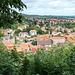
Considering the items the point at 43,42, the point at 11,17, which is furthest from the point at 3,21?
the point at 43,42

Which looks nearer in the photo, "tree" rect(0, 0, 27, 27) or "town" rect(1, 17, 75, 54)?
"tree" rect(0, 0, 27, 27)

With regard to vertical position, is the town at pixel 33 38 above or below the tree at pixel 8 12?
below

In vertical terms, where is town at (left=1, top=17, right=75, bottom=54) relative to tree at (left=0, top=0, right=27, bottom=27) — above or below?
A: below

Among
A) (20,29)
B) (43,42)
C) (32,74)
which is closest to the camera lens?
(32,74)

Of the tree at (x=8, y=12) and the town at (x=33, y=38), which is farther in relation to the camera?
the town at (x=33, y=38)

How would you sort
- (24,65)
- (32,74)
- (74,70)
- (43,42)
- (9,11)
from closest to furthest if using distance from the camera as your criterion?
(32,74), (74,70), (9,11), (24,65), (43,42)

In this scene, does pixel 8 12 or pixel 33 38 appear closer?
pixel 8 12

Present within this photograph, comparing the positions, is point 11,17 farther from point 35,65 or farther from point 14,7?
point 35,65

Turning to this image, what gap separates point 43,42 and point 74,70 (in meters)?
31.6

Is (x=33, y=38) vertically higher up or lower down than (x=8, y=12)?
lower down

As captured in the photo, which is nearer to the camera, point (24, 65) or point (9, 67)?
point (9, 67)

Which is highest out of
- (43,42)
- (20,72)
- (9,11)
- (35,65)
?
(9,11)

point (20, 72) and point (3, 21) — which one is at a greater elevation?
point (3, 21)

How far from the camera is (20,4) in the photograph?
2939 mm
